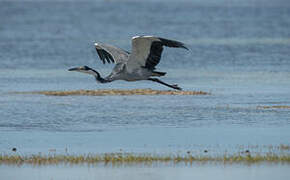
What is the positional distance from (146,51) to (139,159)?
12.0 ft

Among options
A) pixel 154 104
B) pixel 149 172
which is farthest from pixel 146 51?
pixel 149 172

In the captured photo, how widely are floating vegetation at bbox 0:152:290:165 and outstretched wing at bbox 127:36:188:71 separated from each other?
258cm

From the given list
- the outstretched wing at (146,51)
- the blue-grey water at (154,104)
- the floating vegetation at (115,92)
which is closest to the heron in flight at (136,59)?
the outstretched wing at (146,51)

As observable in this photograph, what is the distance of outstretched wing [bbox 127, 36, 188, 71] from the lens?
15109mm

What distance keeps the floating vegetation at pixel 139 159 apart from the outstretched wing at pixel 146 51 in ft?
8.47

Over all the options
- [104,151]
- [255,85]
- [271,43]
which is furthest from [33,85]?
[271,43]

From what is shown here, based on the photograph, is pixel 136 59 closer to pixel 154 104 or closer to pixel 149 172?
pixel 154 104

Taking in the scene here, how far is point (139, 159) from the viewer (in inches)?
490

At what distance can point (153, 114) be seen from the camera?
16875mm

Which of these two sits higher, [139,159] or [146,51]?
[146,51]

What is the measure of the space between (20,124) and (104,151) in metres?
2.98

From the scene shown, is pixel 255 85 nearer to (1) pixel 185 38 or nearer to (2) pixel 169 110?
(2) pixel 169 110

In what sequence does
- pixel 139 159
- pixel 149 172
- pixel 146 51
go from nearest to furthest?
pixel 149 172, pixel 139 159, pixel 146 51

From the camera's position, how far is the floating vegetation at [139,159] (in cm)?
A: 1241
